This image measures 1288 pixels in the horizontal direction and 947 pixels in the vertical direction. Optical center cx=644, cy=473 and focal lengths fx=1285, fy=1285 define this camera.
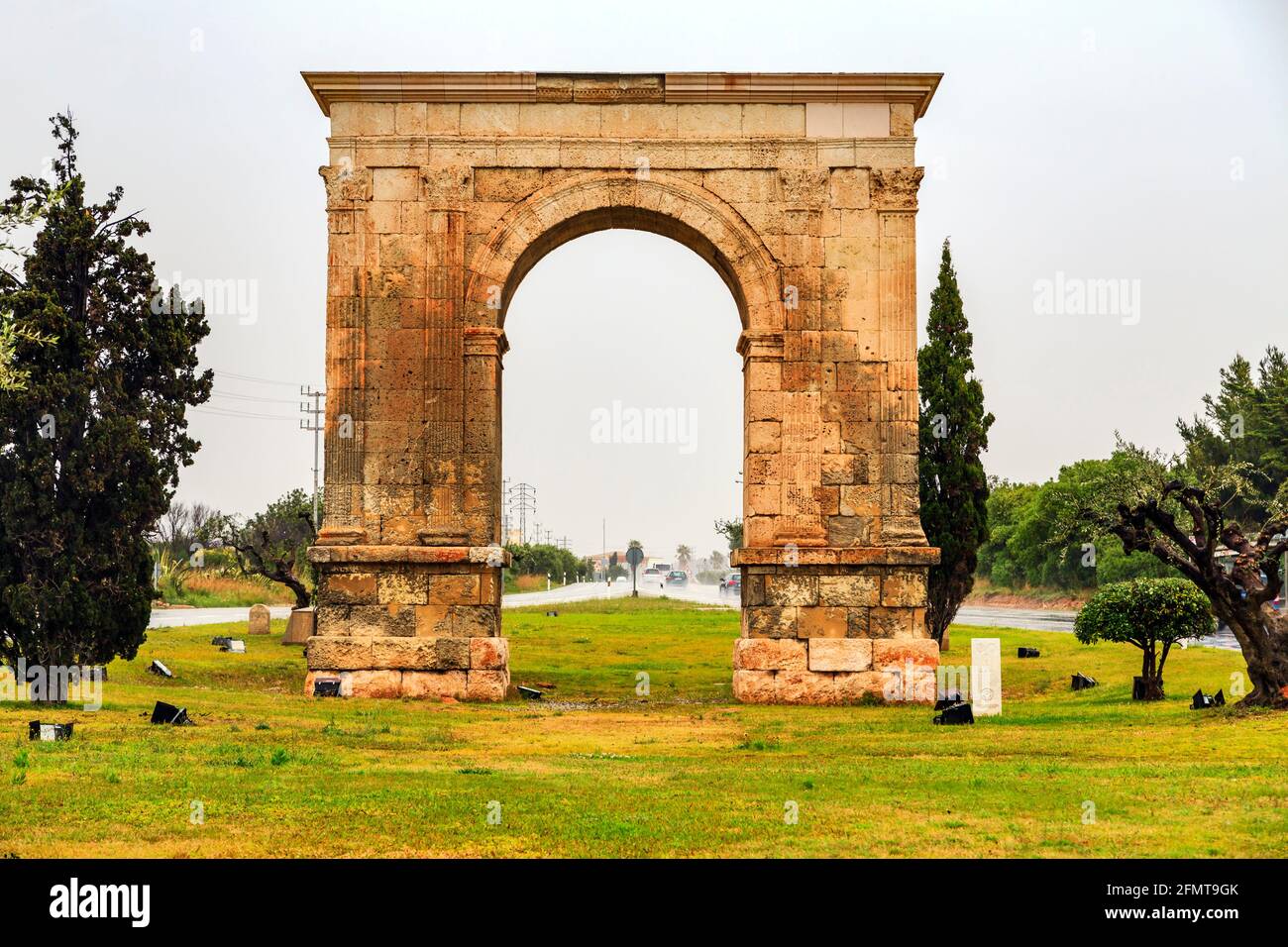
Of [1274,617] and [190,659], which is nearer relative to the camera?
[1274,617]

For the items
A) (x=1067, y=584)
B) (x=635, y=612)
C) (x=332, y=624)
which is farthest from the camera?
(x=1067, y=584)

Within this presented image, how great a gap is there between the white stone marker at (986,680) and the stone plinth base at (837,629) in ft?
3.89

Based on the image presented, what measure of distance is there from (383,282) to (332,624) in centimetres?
469

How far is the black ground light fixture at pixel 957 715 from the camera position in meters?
14.7

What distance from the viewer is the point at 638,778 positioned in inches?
407

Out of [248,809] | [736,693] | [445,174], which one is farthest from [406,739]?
[445,174]

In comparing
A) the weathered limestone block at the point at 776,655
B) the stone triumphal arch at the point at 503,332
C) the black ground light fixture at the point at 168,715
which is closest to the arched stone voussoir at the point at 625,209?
the stone triumphal arch at the point at 503,332

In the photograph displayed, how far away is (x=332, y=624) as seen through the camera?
17.2 m

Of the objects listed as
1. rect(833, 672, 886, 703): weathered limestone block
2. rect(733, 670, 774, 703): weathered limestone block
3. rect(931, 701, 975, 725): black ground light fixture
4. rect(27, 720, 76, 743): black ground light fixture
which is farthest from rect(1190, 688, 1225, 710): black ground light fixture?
rect(27, 720, 76, 743): black ground light fixture

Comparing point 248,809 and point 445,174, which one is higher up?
point 445,174

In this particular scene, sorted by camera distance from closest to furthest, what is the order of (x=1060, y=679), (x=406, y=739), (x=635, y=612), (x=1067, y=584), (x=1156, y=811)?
(x=1156, y=811) → (x=406, y=739) → (x=1060, y=679) → (x=635, y=612) → (x=1067, y=584)

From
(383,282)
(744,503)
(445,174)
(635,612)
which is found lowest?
(635,612)

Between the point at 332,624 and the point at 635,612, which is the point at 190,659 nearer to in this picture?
the point at 332,624

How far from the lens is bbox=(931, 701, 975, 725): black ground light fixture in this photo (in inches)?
580
